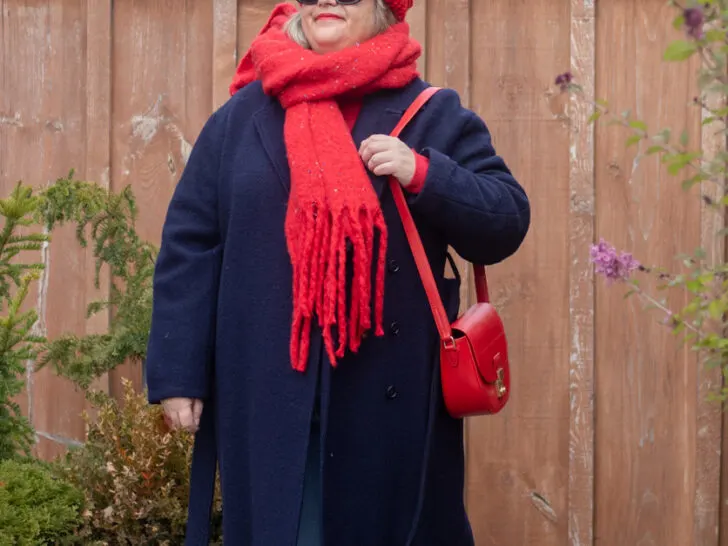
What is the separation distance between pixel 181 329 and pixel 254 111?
1.89ft

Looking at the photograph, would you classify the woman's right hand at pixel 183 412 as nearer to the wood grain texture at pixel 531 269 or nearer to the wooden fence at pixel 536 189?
the wooden fence at pixel 536 189

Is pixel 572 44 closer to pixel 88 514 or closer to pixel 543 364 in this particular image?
pixel 543 364

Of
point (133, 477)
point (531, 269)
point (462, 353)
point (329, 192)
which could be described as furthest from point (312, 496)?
point (531, 269)

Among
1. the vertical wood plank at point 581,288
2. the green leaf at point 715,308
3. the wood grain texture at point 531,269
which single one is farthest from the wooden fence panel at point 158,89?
the green leaf at point 715,308

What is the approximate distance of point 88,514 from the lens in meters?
3.77

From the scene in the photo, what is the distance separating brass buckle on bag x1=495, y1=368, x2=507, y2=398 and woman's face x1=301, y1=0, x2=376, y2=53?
0.88 meters

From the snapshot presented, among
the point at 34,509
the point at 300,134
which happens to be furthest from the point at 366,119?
the point at 34,509

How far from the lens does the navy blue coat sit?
295 cm

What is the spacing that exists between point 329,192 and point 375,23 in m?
0.50

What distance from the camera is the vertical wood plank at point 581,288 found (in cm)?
440

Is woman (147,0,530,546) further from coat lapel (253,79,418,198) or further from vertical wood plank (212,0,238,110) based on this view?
vertical wood plank (212,0,238,110)

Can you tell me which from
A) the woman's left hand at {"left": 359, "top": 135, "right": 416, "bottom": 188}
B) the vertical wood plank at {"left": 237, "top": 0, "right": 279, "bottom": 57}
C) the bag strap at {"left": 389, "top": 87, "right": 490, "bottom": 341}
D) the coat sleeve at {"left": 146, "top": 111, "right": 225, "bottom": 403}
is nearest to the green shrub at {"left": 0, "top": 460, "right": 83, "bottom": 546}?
the coat sleeve at {"left": 146, "top": 111, "right": 225, "bottom": 403}

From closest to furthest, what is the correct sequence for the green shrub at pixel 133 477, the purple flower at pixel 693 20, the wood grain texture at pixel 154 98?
the purple flower at pixel 693 20 < the green shrub at pixel 133 477 < the wood grain texture at pixel 154 98

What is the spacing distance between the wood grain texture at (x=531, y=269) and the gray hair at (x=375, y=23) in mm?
1336
